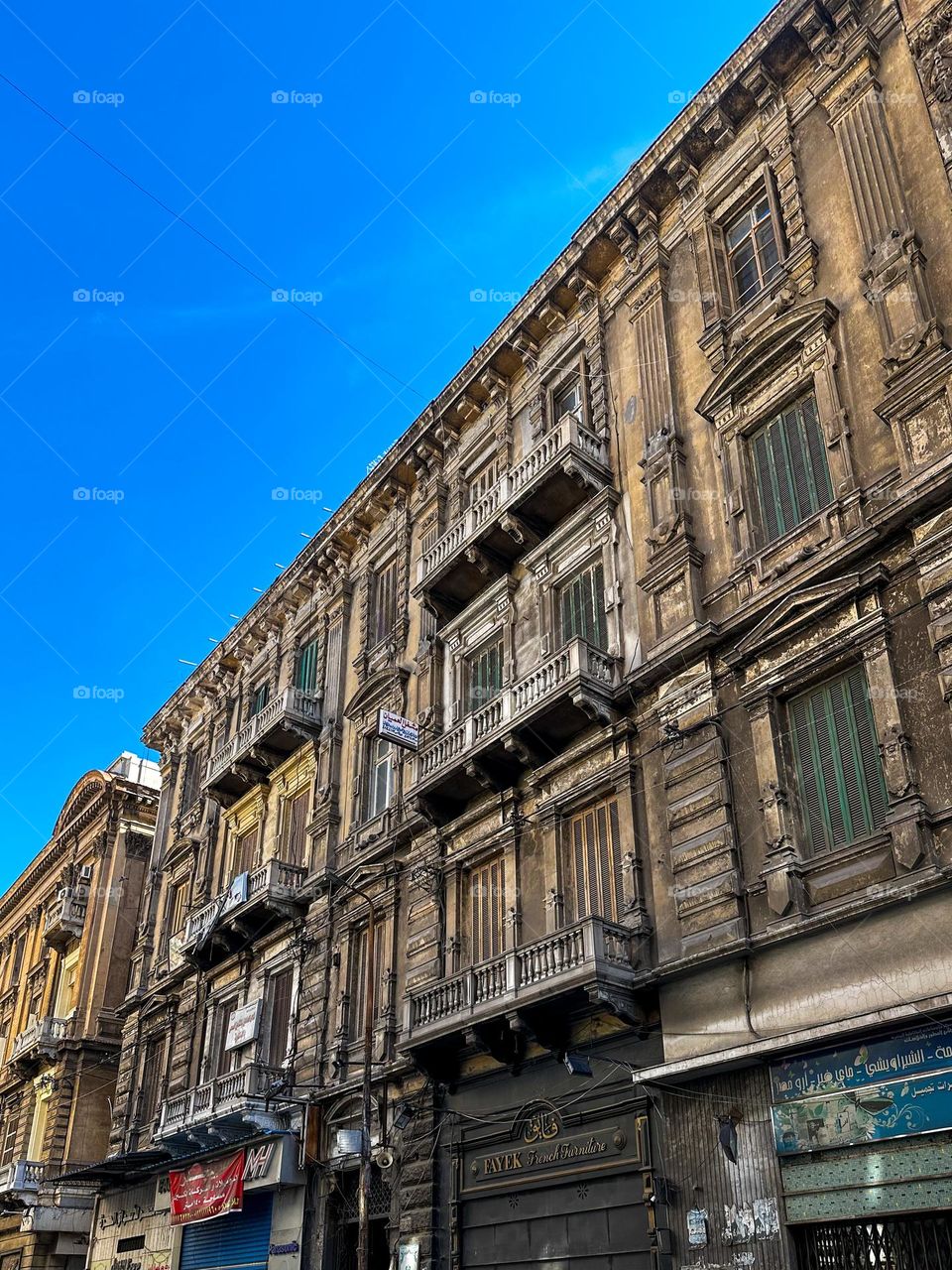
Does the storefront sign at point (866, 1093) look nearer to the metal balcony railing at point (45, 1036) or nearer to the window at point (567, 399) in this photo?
the window at point (567, 399)

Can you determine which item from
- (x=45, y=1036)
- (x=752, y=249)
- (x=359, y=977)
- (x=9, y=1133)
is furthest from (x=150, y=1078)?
(x=752, y=249)

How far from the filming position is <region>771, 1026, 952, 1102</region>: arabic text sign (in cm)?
1070

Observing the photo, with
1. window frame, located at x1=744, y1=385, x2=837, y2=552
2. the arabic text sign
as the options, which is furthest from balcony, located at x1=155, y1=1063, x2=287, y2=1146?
window frame, located at x1=744, y1=385, x2=837, y2=552

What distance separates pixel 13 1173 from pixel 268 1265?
1638 centimetres

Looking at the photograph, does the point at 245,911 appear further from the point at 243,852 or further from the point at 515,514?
the point at 515,514

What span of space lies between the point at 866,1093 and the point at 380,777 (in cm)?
1369

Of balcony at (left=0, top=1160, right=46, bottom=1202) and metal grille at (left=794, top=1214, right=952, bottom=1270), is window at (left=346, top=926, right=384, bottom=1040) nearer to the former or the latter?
metal grille at (left=794, top=1214, right=952, bottom=1270)

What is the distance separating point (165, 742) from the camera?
36906 millimetres

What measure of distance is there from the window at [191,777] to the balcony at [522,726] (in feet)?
52.4

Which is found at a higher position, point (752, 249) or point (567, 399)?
point (567, 399)

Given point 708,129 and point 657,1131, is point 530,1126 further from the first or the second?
point 708,129

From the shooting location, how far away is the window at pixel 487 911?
17828 mm

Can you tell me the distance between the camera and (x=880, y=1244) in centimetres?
1080

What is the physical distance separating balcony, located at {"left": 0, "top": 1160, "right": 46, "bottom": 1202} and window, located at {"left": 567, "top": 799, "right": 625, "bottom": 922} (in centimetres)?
2398
